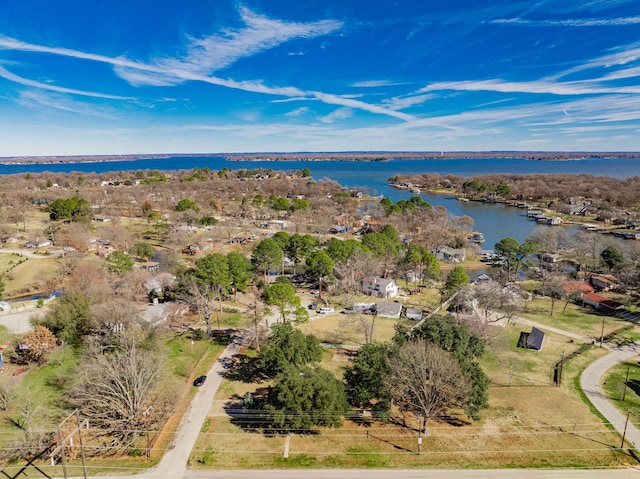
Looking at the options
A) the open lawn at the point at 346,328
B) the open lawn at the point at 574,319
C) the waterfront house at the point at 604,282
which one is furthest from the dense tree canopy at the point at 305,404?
the waterfront house at the point at 604,282

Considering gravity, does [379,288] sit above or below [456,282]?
below

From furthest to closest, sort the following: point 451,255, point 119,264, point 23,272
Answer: point 451,255 → point 23,272 → point 119,264

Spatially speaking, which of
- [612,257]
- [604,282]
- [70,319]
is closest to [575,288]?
[604,282]

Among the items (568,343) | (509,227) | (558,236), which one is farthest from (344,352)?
(509,227)

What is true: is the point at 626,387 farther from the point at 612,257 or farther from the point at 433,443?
the point at 612,257

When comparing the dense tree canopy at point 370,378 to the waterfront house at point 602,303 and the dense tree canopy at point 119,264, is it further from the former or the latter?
the dense tree canopy at point 119,264

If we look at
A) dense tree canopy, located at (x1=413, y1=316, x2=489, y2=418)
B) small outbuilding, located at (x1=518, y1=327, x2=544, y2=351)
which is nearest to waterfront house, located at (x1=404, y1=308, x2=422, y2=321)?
small outbuilding, located at (x1=518, y1=327, x2=544, y2=351)
